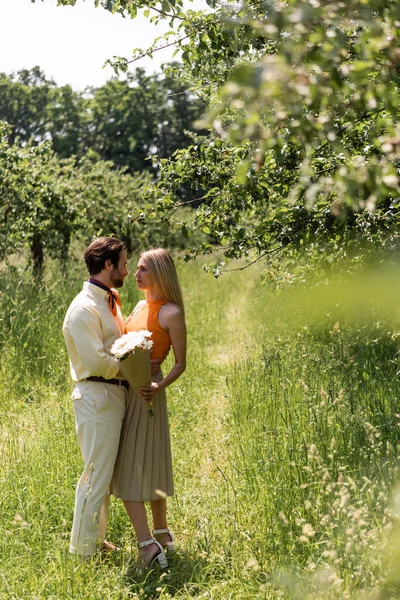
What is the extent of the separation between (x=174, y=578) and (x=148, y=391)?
1.08 meters

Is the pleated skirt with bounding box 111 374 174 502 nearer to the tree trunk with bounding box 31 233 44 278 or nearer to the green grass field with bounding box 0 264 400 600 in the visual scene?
the green grass field with bounding box 0 264 400 600

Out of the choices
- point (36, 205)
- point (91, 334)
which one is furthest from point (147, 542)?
point (36, 205)

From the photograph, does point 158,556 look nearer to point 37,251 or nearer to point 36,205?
point 36,205

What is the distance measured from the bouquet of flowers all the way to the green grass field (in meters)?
0.76

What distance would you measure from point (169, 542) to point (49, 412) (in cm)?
256

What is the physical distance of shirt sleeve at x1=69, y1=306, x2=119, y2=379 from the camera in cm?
422

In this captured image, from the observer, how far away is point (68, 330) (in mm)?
4352

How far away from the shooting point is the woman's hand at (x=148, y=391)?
4.32 m

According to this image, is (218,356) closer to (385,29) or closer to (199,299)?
(199,299)

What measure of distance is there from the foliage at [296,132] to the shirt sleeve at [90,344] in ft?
4.33

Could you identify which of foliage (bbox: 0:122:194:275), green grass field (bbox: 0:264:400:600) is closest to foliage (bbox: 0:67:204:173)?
foliage (bbox: 0:122:194:275)

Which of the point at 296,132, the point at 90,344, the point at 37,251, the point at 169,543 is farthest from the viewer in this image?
the point at 37,251

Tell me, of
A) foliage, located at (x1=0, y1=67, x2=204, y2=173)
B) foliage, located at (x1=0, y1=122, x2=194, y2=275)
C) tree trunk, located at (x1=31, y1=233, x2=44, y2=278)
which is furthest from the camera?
foliage, located at (x1=0, y1=67, x2=204, y2=173)

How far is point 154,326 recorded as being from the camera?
4.50m
